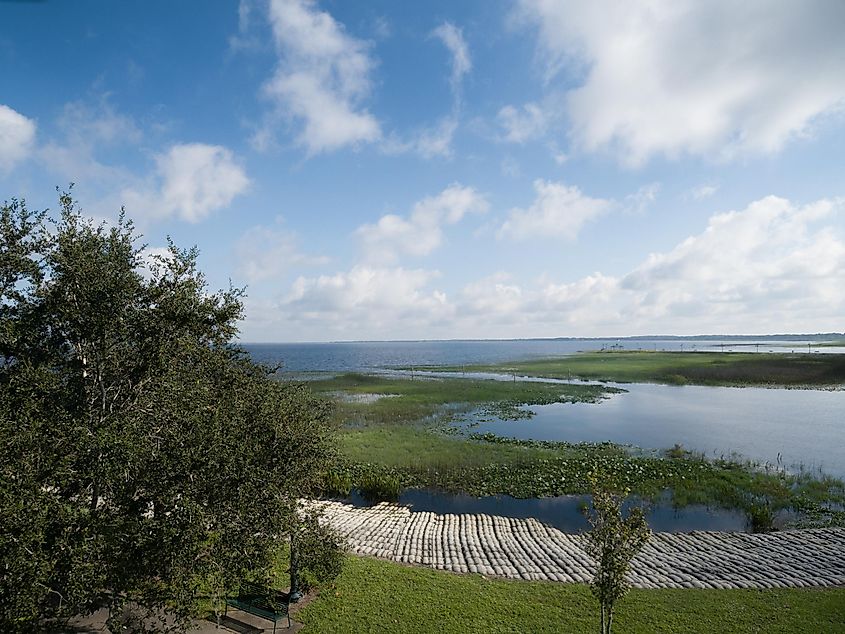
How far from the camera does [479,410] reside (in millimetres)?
74750

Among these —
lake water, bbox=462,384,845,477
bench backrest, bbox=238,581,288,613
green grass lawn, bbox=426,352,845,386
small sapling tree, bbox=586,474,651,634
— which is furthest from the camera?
green grass lawn, bbox=426,352,845,386

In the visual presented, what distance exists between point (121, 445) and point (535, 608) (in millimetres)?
17219

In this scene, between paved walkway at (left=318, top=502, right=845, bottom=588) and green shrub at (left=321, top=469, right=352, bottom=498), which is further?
green shrub at (left=321, top=469, right=352, bottom=498)

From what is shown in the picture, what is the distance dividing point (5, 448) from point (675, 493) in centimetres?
4234

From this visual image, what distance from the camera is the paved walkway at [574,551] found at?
920 inches

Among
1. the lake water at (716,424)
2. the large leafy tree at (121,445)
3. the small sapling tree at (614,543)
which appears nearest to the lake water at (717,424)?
the lake water at (716,424)

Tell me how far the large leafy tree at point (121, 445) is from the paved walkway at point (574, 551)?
23.7ft

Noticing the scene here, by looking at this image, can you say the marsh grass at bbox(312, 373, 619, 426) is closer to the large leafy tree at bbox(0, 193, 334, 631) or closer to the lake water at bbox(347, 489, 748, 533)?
the lake water at bbox(347, 489, 748, 533)

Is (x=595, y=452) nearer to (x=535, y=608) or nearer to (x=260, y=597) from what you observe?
(x=535, y=608)

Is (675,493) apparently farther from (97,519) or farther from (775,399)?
(775,399)

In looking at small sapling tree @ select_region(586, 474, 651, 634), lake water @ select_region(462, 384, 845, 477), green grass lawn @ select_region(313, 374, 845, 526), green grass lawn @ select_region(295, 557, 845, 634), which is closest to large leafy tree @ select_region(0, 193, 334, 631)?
green grass lawn @ select_region(295, 557, 845, 634)

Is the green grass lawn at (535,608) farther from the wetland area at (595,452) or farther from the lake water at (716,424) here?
the lake water at (716,424)

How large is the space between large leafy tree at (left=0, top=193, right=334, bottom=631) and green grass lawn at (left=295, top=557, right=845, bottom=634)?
574 centimetres

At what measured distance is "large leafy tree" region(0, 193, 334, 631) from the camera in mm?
11914
